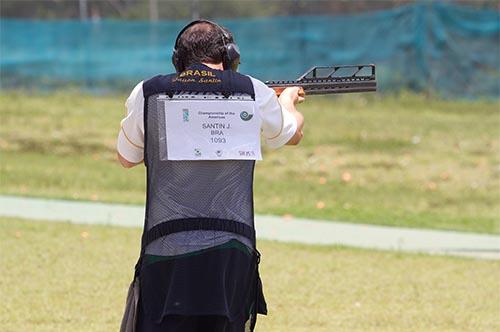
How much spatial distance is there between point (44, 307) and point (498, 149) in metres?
9.87

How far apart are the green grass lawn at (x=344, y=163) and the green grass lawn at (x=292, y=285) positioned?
233 centimetres

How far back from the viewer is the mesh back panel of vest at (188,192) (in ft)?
15.1

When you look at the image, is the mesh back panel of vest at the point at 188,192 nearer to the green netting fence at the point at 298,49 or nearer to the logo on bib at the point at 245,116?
the logo on bib at the point at 245,116

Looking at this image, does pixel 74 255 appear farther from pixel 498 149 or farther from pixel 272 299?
pixel 498 149

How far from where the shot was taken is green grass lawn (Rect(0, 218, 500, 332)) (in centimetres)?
748

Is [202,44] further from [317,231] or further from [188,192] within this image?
[317,231]

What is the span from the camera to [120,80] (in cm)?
2295

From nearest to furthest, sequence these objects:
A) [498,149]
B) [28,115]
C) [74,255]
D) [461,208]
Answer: [74,255] < [461,208] < [498,149] < [28,115]

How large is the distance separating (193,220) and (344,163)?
1086cm

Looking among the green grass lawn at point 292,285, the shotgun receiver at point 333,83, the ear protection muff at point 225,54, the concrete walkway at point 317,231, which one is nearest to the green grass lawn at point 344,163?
the concrete walkway at point 317,231

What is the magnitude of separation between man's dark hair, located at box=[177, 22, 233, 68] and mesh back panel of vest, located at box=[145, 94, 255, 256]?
218 mm

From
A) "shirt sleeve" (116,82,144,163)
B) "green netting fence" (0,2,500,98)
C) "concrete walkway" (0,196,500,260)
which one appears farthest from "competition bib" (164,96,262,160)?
"green netting fence" (0,2,500,98)

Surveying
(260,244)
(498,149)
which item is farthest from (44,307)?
(498,149)

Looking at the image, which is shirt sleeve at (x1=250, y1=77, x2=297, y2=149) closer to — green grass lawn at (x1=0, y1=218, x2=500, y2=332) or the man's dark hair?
the man's dark hair
